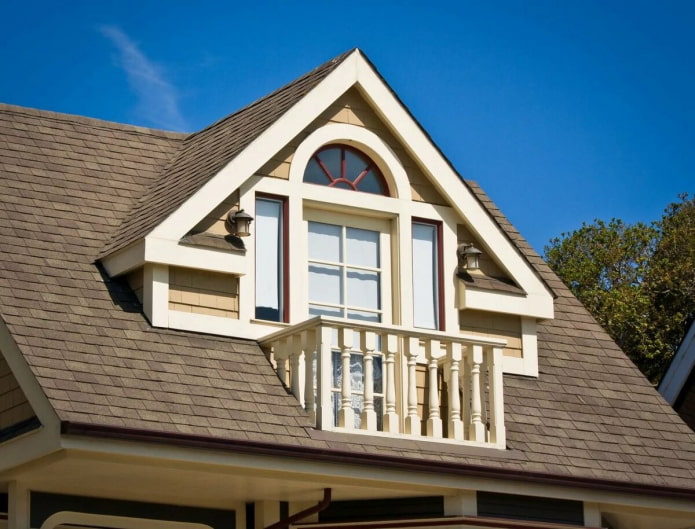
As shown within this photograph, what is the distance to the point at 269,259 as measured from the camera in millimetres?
16406

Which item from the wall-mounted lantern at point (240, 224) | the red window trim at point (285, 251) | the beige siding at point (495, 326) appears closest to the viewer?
the wall-mounted lantern at point (240, 224)

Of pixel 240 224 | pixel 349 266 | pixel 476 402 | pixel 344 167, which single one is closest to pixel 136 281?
pixel 240 224

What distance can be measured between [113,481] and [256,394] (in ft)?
5.08

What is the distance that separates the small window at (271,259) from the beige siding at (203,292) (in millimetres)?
318

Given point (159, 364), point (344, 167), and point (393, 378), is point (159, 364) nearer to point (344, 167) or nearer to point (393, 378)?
point (393, 378)

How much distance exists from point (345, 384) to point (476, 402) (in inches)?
58.6

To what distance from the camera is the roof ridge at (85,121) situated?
18312 mm

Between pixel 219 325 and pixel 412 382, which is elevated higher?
pixel 219 325

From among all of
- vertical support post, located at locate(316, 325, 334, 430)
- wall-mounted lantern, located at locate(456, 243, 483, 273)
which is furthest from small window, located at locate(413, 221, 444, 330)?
vertical support post, located at locate(316, 325, 334, 430)

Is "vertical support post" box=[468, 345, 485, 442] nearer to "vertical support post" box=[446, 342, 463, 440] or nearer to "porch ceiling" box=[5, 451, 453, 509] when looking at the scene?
"vertical support post" box=[446, 342, 463, 440]

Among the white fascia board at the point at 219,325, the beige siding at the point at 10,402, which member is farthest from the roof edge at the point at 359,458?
the white fascia board at the point at 219,325

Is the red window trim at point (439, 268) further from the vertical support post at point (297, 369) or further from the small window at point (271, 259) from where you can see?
the vertical support post at point (297, 369)

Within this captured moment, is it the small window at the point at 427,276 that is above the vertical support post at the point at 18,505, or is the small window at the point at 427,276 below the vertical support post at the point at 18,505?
above

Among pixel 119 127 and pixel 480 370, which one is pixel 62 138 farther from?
pixel 480 370
